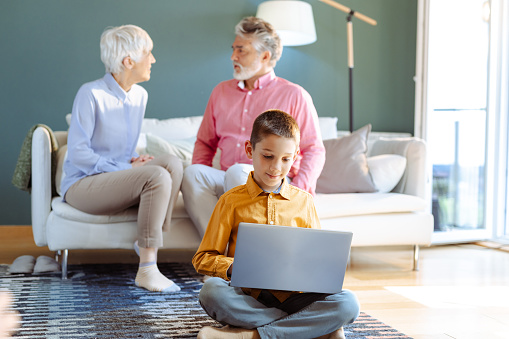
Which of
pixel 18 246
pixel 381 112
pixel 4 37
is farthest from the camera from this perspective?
pixel 381 112

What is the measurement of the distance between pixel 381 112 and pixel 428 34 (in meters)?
0.80

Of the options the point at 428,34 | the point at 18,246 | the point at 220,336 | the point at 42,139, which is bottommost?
the point at 18,246

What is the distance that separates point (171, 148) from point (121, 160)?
0.41 meters

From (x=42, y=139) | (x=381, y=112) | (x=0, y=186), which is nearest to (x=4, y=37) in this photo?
(x=0, y=186)

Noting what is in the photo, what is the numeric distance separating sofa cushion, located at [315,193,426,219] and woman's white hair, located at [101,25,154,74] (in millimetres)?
1093

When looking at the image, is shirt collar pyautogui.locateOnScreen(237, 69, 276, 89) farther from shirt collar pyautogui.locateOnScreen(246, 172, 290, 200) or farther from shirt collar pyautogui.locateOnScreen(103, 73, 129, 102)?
shirt collar pyautogui.locateOnScreen(246, 172, 290, 200)

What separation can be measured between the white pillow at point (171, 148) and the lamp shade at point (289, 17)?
1.16 metres

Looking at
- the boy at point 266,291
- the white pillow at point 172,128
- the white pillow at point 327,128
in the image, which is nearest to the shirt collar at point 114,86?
the white pillow at point 172,128

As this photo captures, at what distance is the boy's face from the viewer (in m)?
1.65

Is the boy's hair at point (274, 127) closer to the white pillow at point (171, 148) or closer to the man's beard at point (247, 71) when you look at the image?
the man's beard at point (247, 71)

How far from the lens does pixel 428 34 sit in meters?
3.98

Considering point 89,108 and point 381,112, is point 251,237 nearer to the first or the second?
point 89,108

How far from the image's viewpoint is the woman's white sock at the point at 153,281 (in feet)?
7.81

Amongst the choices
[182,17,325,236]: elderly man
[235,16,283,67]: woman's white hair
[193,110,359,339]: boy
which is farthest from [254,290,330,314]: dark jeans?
[235,16,283,67]: woman's white hair
